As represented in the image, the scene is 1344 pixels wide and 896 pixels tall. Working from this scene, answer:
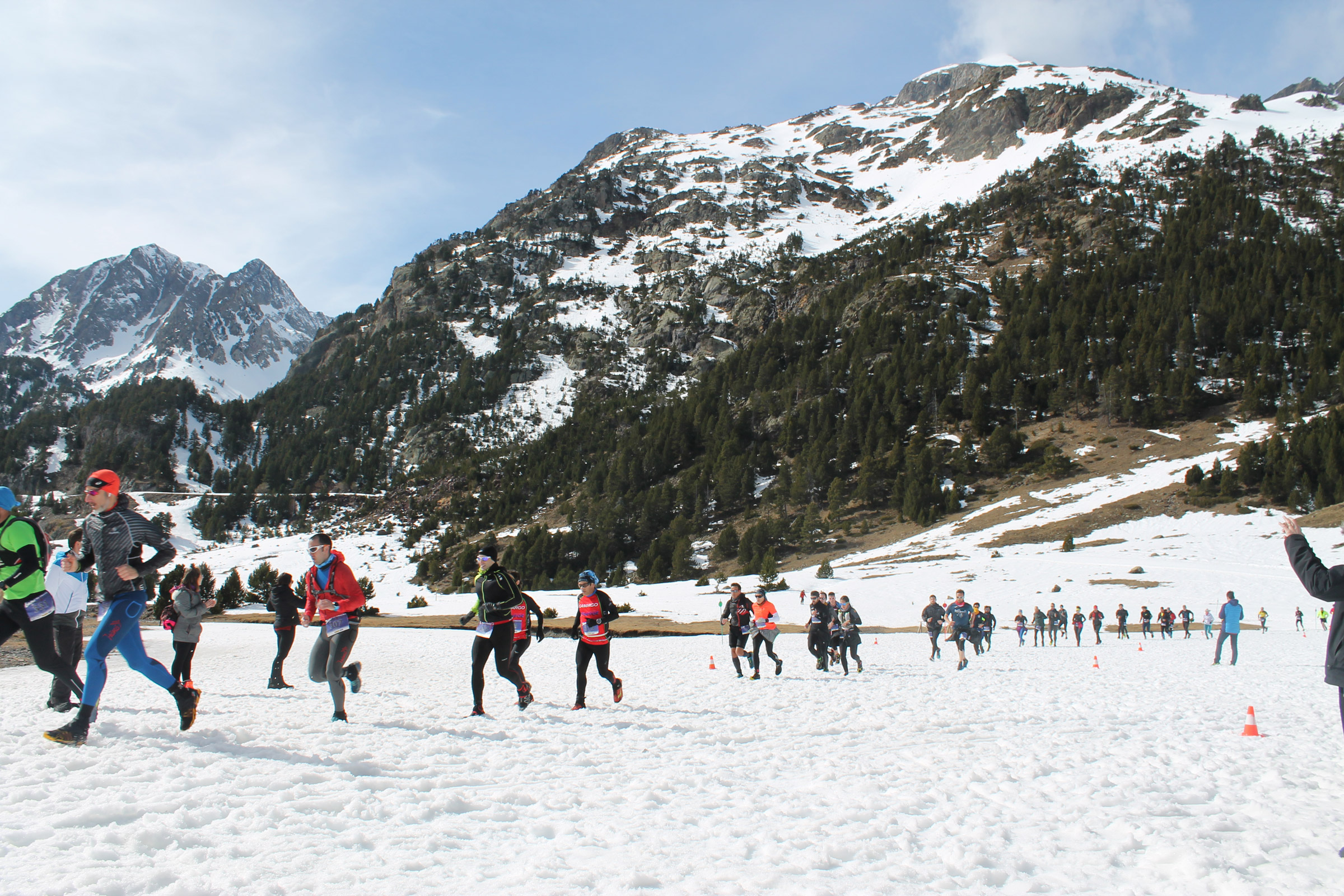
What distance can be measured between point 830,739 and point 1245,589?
4195 cm

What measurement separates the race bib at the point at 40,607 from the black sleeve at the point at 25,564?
21 centimetres

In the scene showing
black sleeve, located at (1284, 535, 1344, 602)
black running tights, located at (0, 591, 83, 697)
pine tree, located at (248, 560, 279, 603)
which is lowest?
pine tree, located at (248, 560, 279, 603)

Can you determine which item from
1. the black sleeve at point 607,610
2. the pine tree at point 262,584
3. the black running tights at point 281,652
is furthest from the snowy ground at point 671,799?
the pine tree at point 262,584

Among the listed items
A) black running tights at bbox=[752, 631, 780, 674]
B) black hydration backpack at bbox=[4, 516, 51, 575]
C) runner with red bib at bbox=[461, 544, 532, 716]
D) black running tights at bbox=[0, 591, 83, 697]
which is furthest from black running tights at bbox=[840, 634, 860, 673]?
black hydration backpack at bbox=[4, 516, 51, 575]

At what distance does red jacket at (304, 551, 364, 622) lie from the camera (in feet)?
25.6

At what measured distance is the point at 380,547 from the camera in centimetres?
10981

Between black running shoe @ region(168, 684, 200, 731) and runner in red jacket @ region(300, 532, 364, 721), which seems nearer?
black running shoe @ region(168, 684, 200, 731)

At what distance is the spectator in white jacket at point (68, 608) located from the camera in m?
6.83

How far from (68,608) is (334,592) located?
242 centimetres

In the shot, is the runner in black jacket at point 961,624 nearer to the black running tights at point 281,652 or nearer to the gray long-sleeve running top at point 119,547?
the black running tights at point 281,652

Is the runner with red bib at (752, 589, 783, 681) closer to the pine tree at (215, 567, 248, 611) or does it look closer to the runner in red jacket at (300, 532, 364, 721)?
the runner in red jacket at (300, 532, 364, 721)

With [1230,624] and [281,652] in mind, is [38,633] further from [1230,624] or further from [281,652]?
[1230,624]

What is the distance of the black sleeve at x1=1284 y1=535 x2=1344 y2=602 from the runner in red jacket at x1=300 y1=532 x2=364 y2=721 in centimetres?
851

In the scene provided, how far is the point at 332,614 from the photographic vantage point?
787cm
